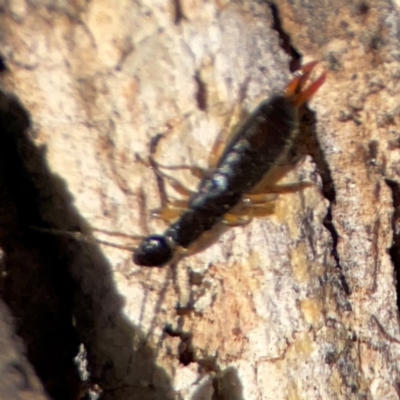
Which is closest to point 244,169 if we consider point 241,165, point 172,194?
point 241,165

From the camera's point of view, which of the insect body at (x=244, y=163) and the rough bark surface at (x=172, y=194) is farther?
the insect body at (x=244, y=163)

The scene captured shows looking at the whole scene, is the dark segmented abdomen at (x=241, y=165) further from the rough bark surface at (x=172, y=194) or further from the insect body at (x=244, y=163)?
the rough bark surface at (x=172, y=194)

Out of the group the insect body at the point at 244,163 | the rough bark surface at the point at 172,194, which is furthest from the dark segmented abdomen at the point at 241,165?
the rough bark surface at the point at 172,194

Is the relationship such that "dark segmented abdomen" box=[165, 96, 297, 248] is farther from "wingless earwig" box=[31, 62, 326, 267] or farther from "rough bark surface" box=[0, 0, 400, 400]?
"rough bark surface" box=[0, 0, 400, 400]

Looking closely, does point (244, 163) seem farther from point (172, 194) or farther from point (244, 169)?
point (172, 194)

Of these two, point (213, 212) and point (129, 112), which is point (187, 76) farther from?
point (213, 212)

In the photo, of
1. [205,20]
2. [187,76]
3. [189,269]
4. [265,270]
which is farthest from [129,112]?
[265,270]
